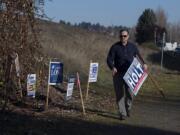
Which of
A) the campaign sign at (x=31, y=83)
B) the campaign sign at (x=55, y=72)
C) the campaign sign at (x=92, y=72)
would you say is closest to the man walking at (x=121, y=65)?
the campaign sign at (x=55, y=72)

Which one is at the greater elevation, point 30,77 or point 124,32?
point 124,32

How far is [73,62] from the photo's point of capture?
30.4m

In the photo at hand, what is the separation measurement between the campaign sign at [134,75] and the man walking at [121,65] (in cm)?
10

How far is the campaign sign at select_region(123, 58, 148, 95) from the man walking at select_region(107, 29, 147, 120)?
3.8 inches

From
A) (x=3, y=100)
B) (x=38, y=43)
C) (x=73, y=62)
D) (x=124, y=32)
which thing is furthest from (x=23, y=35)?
(x=73, y=62)

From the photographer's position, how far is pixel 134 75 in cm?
1510

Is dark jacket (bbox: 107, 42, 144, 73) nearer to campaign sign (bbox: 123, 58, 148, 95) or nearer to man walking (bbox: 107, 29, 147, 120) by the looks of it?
man walking (bbox: 107, 29, 147, 120)

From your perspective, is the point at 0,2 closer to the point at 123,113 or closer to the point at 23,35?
the point at 23,35

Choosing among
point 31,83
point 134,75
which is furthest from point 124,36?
point 31,83

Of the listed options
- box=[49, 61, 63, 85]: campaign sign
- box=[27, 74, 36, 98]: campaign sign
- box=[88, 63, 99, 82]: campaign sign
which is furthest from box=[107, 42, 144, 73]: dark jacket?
box=[88, 63, 99, 82]: campaign sign

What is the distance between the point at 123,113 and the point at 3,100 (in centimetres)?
292

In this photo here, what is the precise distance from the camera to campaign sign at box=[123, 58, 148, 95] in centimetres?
1473

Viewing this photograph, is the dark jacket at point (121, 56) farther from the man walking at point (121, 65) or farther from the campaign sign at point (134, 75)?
the campaign sign at point (134, 75)

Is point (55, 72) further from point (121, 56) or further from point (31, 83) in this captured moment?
point (121, 56)
